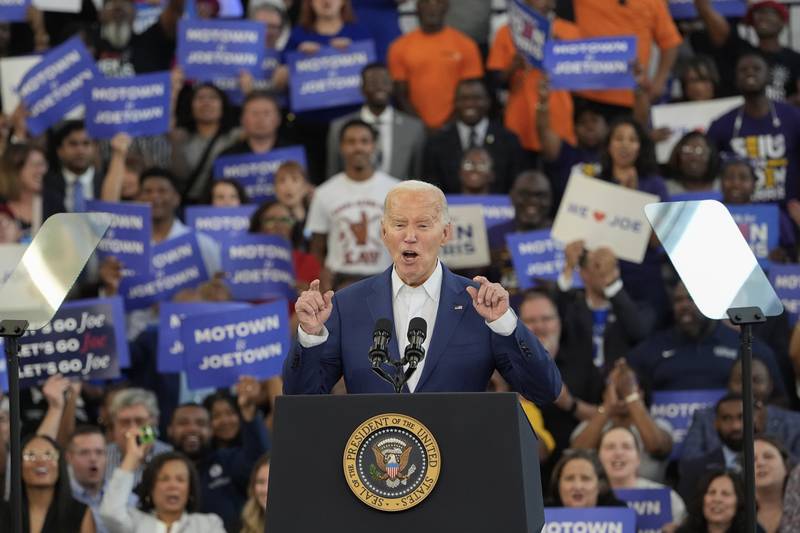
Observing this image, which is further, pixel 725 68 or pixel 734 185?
pixel 725 68

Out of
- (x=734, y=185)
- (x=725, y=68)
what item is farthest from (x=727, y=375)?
(x=725, y=68)

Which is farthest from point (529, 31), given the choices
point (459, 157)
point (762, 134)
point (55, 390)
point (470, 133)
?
point (55, 390)

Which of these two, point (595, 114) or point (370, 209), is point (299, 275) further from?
point (595, 114)

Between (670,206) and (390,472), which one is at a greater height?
(670,206)

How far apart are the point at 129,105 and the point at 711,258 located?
6042 millimetres

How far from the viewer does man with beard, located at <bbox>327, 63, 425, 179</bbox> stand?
9992 millimetres

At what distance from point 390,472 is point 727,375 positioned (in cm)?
469

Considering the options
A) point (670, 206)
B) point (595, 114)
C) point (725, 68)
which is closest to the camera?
point (670, 206)

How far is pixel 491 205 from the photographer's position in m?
9.29

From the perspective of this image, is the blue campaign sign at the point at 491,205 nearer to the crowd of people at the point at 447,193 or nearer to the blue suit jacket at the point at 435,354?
the crowd of people at the point at 447,193

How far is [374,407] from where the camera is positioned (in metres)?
3.88

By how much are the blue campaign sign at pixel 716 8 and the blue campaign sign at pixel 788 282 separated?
280cm

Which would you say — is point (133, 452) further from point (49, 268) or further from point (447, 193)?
point (447, 193)

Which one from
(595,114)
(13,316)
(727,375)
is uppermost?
(595,114)
